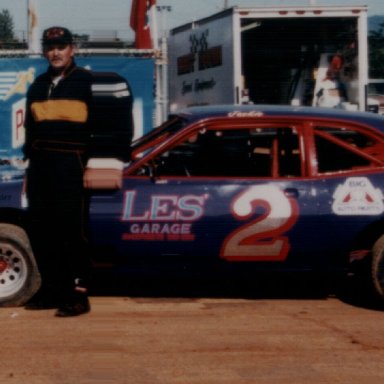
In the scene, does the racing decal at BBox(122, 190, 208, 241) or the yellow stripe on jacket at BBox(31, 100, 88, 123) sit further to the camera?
the racing decal at BBox(122, 190, 208, 241)

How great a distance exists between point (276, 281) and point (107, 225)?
2.09 metres

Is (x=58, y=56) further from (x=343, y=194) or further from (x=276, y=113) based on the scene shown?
(x=343, y=194)

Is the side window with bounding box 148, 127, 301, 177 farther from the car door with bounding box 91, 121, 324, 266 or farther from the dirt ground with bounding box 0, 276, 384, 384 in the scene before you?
the dirt ground with bounding box 0, 276, 384, 384

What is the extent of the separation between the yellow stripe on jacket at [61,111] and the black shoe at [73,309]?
1.34m

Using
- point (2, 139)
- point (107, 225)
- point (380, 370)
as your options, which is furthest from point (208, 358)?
point (2, 139)

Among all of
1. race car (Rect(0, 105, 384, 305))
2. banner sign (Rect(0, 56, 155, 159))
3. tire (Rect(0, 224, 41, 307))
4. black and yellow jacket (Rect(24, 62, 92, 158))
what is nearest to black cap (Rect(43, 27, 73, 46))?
black and yellow jacket (Rect(24, 62, 92, 158))

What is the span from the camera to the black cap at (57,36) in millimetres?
7863

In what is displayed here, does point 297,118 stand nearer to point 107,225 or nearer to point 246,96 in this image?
point 107,225

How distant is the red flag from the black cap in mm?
9582

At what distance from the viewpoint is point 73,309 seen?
7.88 metres

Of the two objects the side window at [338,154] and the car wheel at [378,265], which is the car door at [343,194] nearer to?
the side window at [338,154]

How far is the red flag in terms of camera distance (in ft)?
57.6

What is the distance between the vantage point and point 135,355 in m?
6.71

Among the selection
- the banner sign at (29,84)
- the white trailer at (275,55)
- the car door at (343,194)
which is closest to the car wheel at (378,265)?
the car door at (343,194)
